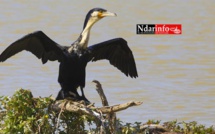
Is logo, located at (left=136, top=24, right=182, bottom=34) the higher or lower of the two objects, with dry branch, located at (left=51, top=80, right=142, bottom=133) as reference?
higher

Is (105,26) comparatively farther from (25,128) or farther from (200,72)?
(25,128)

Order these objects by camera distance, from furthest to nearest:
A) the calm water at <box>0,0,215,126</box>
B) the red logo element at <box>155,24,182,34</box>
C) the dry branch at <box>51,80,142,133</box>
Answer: the red logo element at <box>155,24,182,34</box> → the calm water at <box>0,0,215,126</box> → the dry branch at <box>51,80,142,133</box>

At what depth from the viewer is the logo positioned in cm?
1550

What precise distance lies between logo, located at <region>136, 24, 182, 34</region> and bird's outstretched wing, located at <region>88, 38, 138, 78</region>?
6.19 meters

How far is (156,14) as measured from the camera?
16969mm

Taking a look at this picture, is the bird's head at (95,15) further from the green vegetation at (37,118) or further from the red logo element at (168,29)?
the red logo element at (168,29)

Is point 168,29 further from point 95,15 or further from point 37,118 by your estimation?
point 37,118

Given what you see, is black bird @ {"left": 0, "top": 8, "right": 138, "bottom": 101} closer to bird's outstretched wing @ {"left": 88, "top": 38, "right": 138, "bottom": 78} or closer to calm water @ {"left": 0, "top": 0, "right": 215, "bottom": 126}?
bird's outstretched wing @ {"left": 88, "top": 38, "right": 138, "bottom": 78}

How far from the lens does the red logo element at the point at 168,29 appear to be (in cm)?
1560

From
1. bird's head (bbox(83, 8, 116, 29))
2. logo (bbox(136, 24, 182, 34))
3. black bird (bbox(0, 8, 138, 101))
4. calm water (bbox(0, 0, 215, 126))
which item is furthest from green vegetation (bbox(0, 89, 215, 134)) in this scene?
A: logo (bbox(136, 24, 182, 34))

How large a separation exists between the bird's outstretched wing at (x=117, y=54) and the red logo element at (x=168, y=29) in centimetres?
640

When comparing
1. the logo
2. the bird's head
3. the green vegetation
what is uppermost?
the logo

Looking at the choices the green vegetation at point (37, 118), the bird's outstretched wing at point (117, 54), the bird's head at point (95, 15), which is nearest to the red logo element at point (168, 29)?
the bird's outstretched wing at point (117, 54)

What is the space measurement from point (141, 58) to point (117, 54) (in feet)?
14.4
